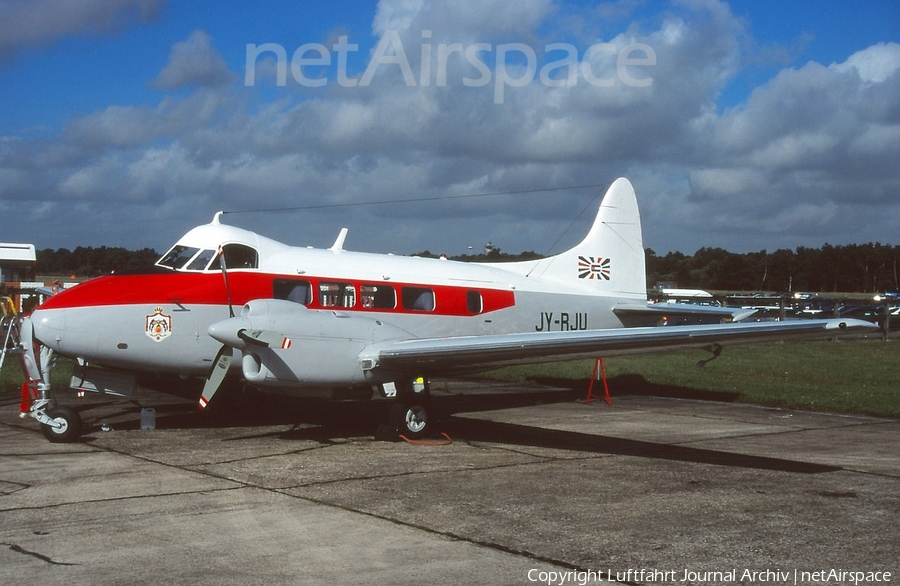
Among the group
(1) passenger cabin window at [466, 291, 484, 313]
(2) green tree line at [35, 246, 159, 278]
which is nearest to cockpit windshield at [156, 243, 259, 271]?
(1) passenger cabin window at [466, 291, 484, 313]

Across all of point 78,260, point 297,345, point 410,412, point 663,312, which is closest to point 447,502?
point 297,345

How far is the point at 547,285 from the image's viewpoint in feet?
54.4

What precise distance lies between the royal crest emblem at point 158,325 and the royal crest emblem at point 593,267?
27.8 ft

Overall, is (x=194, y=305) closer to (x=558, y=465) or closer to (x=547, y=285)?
(x=558, y=465)

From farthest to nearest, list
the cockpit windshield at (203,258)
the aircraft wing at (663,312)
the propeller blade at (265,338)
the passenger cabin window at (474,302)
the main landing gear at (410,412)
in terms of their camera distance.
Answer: the aircraft wing at (663,312), the passenger cabin window at (474,302), the cockpit windshield at (203,258), the main landing gear at (410,412), the propeller blade at (265,338)

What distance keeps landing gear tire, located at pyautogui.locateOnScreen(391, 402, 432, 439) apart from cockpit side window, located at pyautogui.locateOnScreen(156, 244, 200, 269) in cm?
376

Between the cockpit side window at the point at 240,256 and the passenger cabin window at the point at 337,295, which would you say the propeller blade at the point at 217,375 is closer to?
the cockpit side window at the point at 240,256

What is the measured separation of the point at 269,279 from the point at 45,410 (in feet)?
11.7

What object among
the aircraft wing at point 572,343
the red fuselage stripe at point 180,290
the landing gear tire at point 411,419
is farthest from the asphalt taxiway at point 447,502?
the red fuselage stripe at point 180,290

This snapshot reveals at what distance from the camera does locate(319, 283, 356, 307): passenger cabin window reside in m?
13.4

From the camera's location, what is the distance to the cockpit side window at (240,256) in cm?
1285

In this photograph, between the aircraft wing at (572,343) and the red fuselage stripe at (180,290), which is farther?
the red fuselage stripe at (180,290)

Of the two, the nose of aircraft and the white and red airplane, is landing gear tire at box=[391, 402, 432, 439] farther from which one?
the nose of aircraft

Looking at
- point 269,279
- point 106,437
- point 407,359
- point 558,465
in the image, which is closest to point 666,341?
point 558,465
